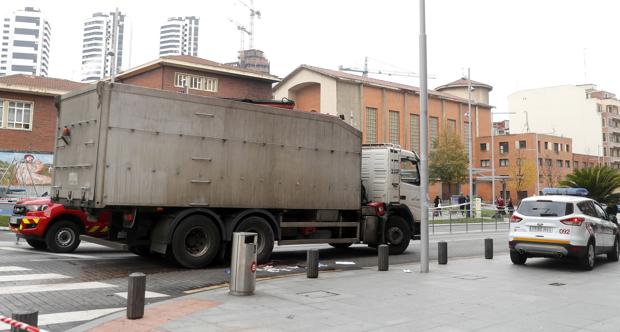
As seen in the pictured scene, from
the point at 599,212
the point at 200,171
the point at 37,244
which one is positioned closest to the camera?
the point at 200,171

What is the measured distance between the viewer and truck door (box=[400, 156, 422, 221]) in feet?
49.1

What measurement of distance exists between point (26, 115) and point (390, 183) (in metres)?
32.1

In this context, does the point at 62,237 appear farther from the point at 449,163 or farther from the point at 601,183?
the point at 449,163

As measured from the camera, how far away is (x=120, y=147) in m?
9.92

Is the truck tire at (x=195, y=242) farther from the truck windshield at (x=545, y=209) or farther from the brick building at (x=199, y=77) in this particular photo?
the brick building at (x=199, y=77)

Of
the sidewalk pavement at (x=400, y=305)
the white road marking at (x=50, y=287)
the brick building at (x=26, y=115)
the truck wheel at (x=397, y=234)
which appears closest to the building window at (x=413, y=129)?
the brick building at (x=26, y=115)

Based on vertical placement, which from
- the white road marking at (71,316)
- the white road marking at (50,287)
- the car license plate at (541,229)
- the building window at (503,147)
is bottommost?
the white road marking at (71,316)

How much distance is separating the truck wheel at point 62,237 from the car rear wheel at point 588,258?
12.2m

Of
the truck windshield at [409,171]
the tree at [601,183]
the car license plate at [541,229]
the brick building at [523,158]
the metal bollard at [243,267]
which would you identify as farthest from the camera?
the brick building at [523,158]

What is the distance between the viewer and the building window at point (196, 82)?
46156 mm

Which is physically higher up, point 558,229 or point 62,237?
point 558,229

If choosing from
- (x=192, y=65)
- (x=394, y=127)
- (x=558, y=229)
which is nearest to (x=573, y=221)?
(x=558, y=229)

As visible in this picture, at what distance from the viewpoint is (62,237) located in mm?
12836

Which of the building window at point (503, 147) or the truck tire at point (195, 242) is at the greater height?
the building window at point (503, 147)
